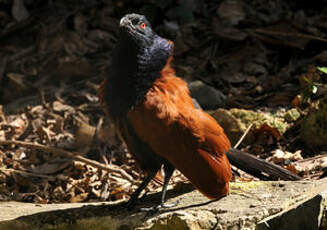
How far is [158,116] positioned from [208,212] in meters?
0.67

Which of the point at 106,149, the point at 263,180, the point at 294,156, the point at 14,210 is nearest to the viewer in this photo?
the point at 14,210

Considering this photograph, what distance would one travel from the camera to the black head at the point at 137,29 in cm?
321

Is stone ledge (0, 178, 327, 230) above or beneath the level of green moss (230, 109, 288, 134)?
above

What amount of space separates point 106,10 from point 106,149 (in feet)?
10.2

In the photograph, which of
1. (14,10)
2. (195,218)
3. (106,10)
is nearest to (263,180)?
(195,218)

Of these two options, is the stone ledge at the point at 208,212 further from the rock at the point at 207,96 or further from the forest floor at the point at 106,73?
the rock at the point at 207,96

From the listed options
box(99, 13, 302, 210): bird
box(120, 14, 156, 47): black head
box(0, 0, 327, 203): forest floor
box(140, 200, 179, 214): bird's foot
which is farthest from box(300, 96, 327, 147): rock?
box(120, 14, 156, 47): black head

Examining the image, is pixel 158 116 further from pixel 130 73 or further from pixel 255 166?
pixel 255 166

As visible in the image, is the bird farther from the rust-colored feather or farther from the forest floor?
the forest floor

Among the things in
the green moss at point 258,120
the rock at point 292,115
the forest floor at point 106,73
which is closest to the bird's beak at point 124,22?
the forest floor at point 106,73

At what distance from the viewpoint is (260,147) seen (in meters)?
4.77

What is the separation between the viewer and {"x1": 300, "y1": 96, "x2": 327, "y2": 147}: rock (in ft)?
14.6

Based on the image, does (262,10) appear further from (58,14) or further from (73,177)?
(73,177)

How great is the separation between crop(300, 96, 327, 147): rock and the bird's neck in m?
1.81
